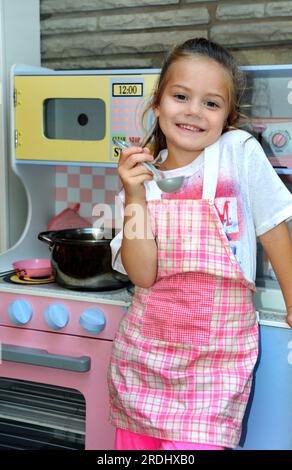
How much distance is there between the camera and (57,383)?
57.8 inches

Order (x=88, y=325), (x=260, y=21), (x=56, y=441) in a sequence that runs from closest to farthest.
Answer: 1. (x=88, y=325)
2. (x=56, y=441)
3. (x=260, y=21)

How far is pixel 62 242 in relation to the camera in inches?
58.0

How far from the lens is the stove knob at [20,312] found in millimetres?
1457

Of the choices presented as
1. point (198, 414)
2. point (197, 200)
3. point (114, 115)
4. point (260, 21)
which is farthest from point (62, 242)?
point (260, 21)

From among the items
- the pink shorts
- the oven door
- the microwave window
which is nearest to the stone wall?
the microwave window

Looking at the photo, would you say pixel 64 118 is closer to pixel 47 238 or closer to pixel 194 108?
pixel 47 238

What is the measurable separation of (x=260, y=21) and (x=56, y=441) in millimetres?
1244

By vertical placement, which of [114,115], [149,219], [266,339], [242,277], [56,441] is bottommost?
[56,441]

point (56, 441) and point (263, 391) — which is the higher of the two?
point (263, 391)

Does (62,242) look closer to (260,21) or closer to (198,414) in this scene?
(198,414)

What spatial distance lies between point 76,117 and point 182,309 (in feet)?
2.51

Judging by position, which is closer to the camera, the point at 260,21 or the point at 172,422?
the point at 172,422

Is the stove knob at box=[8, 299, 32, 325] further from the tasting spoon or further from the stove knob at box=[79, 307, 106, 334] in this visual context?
the tasting spoon

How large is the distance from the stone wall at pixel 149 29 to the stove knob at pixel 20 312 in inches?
31.3
